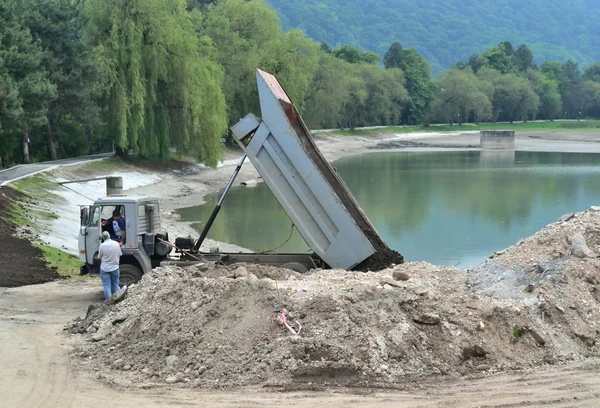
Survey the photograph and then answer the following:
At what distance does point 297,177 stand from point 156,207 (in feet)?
9.20

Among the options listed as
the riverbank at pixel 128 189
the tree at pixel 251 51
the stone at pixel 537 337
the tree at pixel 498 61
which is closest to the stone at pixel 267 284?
the stone at pixel 537 337

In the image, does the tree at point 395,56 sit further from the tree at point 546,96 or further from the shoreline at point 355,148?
the tree at point 546,96

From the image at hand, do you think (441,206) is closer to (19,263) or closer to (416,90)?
(19,263)

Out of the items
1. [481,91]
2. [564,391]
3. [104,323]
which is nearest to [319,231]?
[104,323]

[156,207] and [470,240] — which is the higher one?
[156,207]

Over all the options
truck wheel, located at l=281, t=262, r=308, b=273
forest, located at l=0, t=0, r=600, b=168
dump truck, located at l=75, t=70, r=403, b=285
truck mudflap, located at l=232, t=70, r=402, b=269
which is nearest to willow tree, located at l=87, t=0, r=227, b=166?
forest, located at l=0, t=0, r=600, b=168

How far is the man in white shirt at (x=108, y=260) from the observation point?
43.5 ft

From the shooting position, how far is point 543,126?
5118 inches

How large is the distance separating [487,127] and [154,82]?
86392 mm

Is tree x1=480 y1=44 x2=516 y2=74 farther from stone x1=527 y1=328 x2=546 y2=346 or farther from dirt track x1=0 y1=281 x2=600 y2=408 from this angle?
dirt track x1=0 y1=281 x2=600 y2=408

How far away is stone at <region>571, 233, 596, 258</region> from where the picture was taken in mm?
12000

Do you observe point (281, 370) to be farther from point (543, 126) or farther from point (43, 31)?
point (543, 126)

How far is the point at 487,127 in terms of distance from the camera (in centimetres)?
12131

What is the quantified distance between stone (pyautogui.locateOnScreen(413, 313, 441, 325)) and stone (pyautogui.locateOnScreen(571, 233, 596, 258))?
3.20 meters
